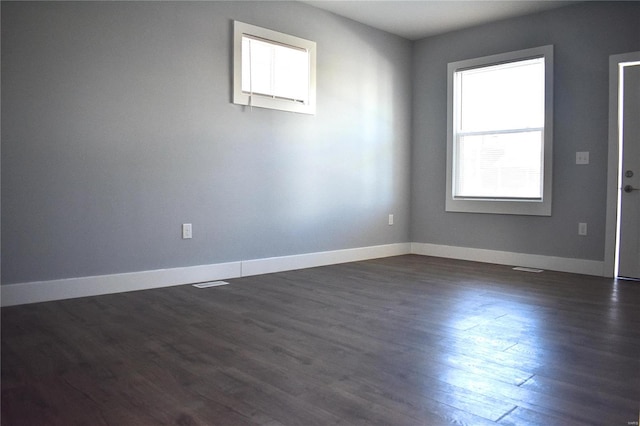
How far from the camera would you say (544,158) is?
4.80m

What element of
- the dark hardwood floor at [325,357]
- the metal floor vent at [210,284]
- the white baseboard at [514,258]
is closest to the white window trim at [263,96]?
the metal floor vent at [210,284]

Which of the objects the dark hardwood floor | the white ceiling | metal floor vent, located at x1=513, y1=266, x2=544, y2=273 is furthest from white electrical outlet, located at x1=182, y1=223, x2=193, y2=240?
metal floor vent, located at x1=513, y1=266, x2=544, y2=273

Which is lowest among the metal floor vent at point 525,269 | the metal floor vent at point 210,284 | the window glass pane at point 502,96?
the metal floor vent at point 525,269

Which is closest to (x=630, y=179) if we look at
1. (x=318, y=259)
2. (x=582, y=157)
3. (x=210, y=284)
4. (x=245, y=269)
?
(x=582, y=157)

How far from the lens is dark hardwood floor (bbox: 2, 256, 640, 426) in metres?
1.67

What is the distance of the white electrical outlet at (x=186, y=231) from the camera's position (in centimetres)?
388

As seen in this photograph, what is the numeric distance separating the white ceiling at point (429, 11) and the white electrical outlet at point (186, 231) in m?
2.47

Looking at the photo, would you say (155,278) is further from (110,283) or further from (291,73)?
(291,73)

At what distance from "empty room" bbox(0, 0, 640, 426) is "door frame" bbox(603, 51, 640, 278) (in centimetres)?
2

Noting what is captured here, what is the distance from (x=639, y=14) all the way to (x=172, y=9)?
13.1 ft

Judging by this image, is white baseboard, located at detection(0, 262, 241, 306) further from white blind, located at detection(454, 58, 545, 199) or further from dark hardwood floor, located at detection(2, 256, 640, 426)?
white blind, located at detection(454, 58, 545, 199)

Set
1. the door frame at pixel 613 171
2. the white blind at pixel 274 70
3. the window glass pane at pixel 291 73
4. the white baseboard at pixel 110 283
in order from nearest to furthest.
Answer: the white baseboard at pixel 110 283 < the white blind at pixel 274 70 < the door frame at pixel 613 171 < the window glass pane at pixel 291 73

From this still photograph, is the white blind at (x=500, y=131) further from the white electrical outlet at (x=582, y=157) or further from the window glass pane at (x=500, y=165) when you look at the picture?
the white electrical outlet at (x=582, y=157)

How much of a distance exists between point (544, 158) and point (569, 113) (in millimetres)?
480
